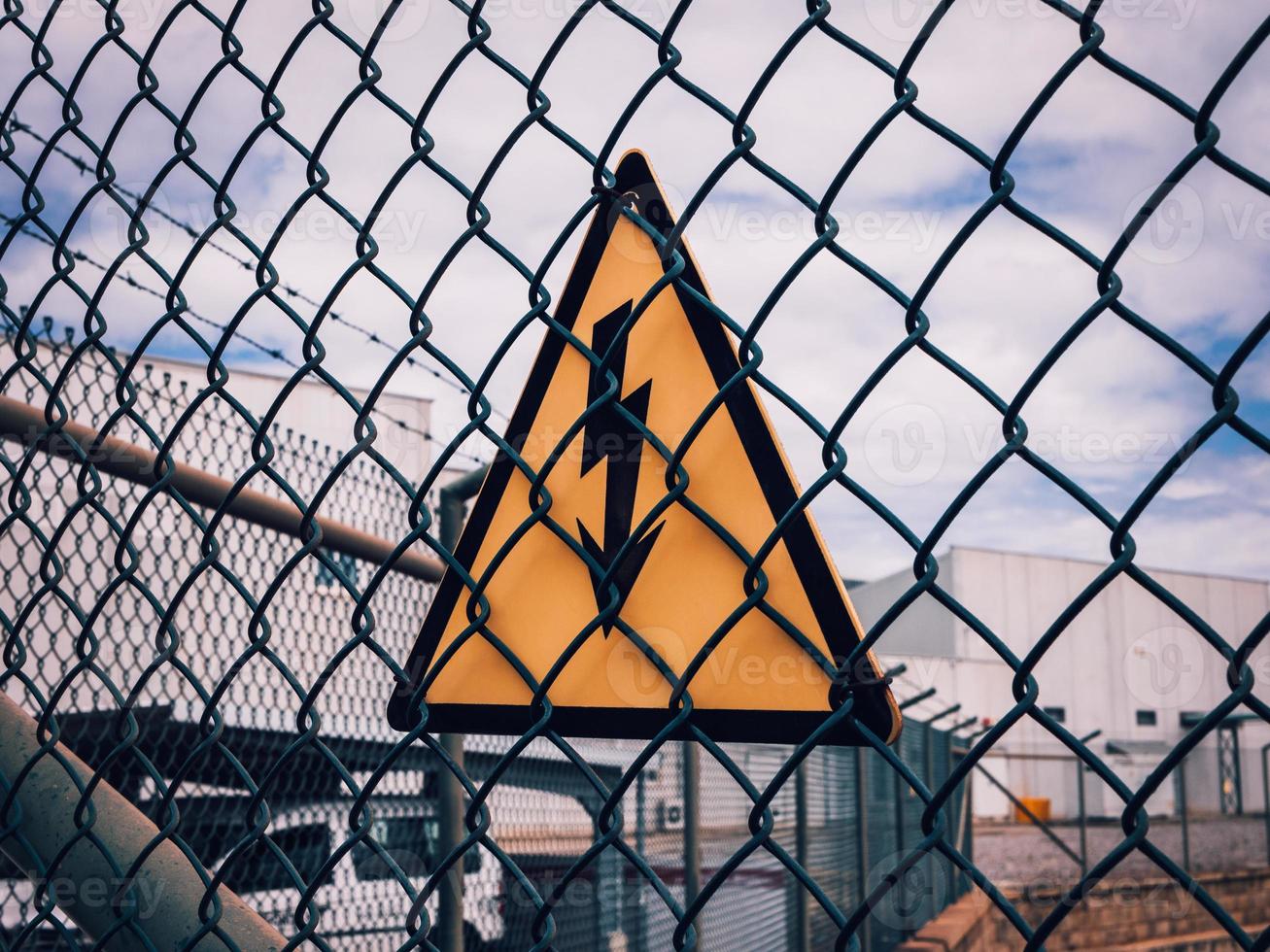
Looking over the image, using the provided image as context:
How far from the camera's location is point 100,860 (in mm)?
1562

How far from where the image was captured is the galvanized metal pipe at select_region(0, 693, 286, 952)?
148cm

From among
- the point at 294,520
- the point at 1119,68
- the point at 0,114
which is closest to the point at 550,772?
the point at 294,520

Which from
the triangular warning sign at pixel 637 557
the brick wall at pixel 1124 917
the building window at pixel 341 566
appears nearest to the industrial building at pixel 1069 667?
the brick wall at pixel 1124 917

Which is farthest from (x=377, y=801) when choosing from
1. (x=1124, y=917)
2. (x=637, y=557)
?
(x=1124, y=917)

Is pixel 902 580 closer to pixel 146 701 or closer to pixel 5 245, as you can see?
pixel 146 701

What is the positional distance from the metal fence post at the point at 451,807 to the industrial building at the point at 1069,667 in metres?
27.4

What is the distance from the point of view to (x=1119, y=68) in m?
0.89

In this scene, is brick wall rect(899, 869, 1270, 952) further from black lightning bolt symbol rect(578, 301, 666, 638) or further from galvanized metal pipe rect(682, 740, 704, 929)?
black lightning bolt symbol rect(578, 301, 666, 638)

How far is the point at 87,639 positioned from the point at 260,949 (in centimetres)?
60

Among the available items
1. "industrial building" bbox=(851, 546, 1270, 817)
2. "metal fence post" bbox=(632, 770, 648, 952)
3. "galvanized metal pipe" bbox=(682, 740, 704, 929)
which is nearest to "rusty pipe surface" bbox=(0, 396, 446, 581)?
"galvanized metal pipe" bbox=(682, 740, 704, 929)

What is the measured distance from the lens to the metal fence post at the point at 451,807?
105 inches

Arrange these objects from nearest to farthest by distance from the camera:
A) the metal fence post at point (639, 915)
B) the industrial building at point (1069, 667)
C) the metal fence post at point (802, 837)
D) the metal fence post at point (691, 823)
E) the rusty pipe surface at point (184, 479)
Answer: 1. the rusty pipe surface at point (184, 479)
2. the metal fence post at point (691, 823)
3. the metal fence post at point (639, 915)
4. the metal fence post at point (802, 837)
5. the industrial building at point (1069, 667)

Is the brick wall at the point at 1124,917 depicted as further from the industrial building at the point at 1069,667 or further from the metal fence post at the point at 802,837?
the industrial building at the point at 1069,667

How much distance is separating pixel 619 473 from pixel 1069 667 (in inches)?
1400
